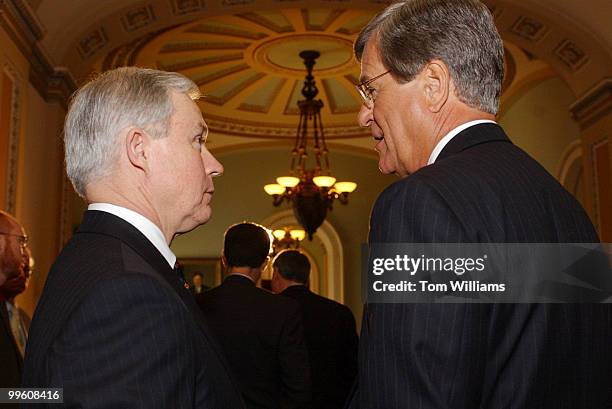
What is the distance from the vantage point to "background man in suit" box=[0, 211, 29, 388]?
282 cm

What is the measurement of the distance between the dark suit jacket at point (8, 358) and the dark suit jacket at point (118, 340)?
1.56 m

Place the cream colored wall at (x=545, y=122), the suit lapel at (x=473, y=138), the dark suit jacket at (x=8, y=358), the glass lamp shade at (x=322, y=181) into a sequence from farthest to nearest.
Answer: the cream colored wall at (x=545, y=122)
the glass lamp shade at (x=322, y=181)
the dark suit jacket at (x=8, y=358)
the suit lapel at (x=473, y=138)

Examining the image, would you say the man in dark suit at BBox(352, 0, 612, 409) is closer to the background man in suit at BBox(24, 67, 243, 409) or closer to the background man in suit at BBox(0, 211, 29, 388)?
the background man in suit at BBox(24, 67, 243, 409)

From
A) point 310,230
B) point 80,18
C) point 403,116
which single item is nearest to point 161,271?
point 403,116

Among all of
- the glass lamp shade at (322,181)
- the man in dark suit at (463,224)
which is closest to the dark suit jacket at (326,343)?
the man in dark suit at (463,224)

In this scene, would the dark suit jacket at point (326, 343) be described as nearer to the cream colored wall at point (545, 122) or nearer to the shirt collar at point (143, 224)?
the shirt collar at point (143, 224)

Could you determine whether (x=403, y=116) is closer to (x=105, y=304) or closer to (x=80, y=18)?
(x=105, y=304)

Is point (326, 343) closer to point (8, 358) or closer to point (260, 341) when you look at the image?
point (260, 341)

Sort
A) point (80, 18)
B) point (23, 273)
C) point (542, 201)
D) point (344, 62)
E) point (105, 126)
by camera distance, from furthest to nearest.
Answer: point (344, 62) → point (80, 18) → point (23, 273) → point (105, 126) → point (542, 201)

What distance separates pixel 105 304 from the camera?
48.8 inches

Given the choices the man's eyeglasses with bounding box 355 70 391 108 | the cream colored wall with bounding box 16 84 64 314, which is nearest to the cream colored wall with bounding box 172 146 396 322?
the cream colored wall with bounding box 16 84 64 314

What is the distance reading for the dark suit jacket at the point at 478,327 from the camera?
121 centimetres

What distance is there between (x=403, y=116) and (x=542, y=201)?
0.38m

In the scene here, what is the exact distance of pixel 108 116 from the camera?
153cm
